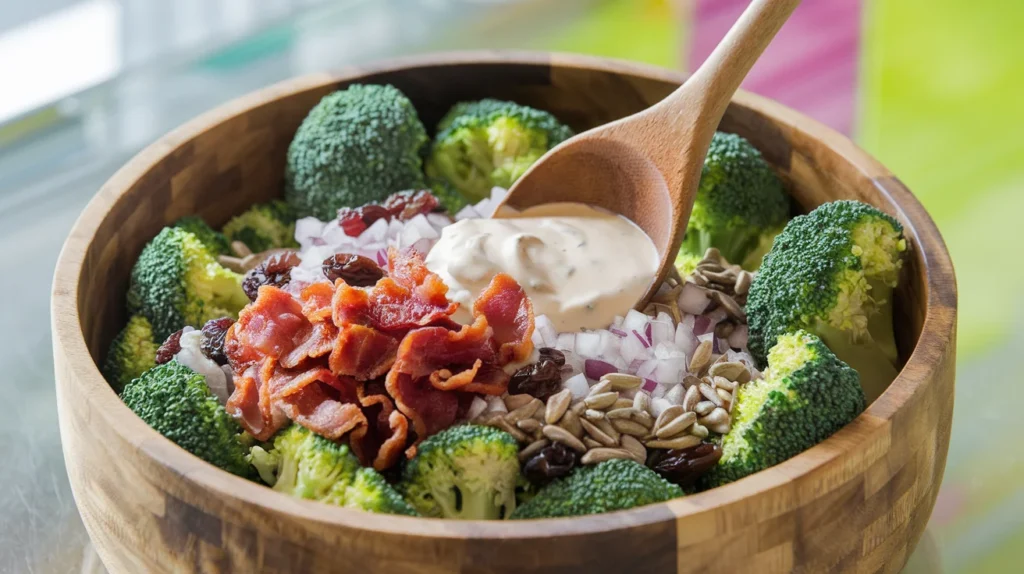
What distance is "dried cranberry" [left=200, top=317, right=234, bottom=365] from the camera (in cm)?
219

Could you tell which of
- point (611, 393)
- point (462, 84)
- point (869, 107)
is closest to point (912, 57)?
point (869, 107)

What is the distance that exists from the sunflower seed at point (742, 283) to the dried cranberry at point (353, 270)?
0.66 metres

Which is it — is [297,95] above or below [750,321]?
above

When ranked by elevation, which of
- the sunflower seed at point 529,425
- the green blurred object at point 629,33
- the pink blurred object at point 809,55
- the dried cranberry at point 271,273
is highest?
the dried cranberry at point 271,273

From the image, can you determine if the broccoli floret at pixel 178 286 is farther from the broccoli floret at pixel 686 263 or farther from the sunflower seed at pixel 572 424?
the broccoli floret at pixel 686 263

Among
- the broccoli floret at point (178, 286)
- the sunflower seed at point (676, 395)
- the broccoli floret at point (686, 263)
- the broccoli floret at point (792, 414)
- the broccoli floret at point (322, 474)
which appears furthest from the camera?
the broccoli floret at point (686, 263)

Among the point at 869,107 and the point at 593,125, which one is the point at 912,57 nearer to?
the point at 869,107

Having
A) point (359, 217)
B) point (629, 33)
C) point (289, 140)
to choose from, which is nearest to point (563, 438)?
point (359, 217)

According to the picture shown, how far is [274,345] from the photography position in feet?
6.82

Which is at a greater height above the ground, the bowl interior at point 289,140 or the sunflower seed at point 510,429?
the bowl interior at point 289,140

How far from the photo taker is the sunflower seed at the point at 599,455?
1916 mm

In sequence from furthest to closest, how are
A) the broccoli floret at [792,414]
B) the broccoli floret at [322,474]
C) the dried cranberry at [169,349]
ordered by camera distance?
the dried cranberry at [169,349], the broccoli floret at [792,414], the broccoli floret at [322,474]

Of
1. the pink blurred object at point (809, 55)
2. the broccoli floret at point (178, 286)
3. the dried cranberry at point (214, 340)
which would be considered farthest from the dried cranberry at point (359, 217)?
the pink blurred object at point (809, 55)

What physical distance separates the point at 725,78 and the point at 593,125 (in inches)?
22.4
